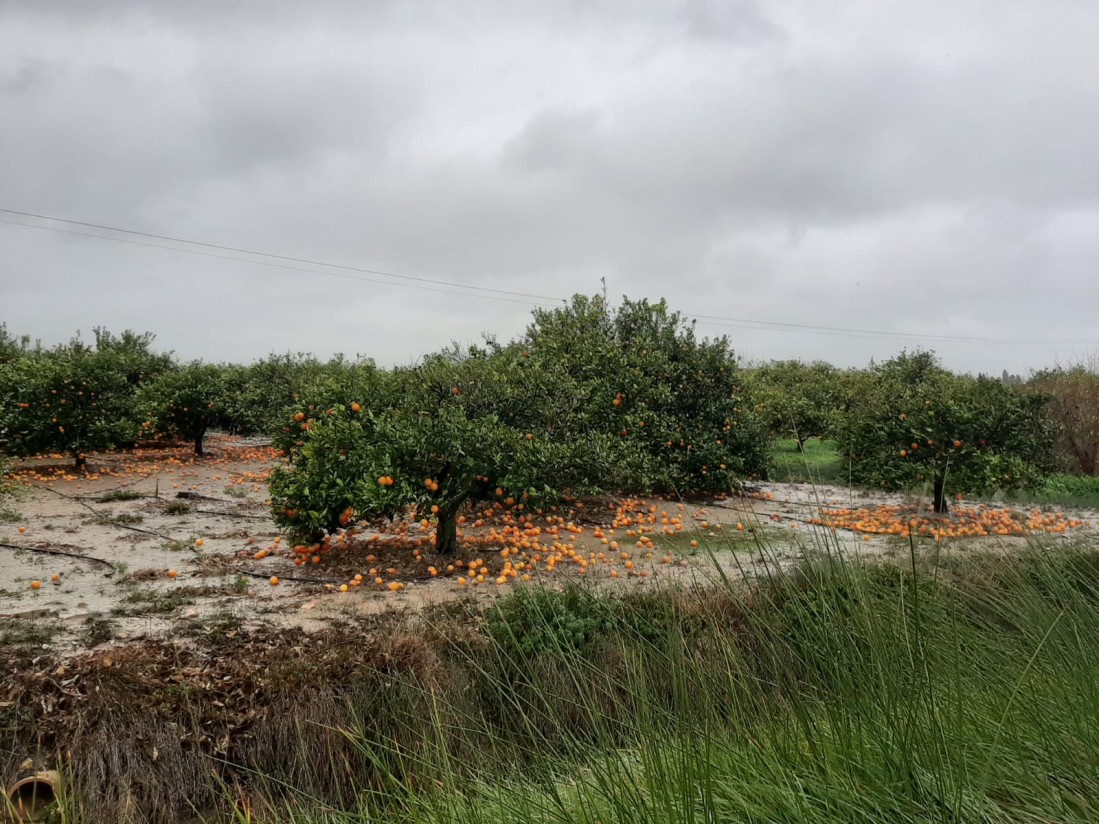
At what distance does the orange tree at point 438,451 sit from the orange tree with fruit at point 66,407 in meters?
7.43

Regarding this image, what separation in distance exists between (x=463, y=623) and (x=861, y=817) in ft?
11.3

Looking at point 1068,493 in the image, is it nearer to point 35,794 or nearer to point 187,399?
point 35,794

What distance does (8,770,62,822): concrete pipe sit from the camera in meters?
3.01

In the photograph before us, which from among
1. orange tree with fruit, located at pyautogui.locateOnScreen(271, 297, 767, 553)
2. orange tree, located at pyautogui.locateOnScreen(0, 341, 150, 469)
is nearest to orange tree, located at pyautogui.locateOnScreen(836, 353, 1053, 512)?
orange tree with fruit, located at pyautogui.locateOnScreen(271, 297, 767, 553)

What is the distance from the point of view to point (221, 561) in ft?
21.7

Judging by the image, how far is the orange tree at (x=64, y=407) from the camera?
11516 millimetres

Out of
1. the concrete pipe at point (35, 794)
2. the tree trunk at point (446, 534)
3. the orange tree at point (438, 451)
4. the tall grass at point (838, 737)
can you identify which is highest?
the orange tree at point (438, 451)

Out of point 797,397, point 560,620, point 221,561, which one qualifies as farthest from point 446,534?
point 797,397

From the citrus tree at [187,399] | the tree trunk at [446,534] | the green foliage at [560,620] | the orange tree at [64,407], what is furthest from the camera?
the citrus tree at [187,399]

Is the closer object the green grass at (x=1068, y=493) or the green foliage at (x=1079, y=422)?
the green grass at (x=1068, y=493)

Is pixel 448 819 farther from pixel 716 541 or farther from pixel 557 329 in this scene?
pixel 557 329

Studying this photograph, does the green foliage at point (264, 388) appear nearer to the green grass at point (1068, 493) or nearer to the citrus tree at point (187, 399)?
the citrus tree at point (187, 399)

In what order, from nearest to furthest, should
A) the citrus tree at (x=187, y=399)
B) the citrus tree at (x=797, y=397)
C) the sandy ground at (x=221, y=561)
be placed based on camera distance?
the sandy ground at (x=221, y=561)
the citrus tree at (x=187, y=399)
the citrus tree at (x=797, y=397)

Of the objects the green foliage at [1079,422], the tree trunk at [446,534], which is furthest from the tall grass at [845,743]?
the green foliage at [1079,422]
